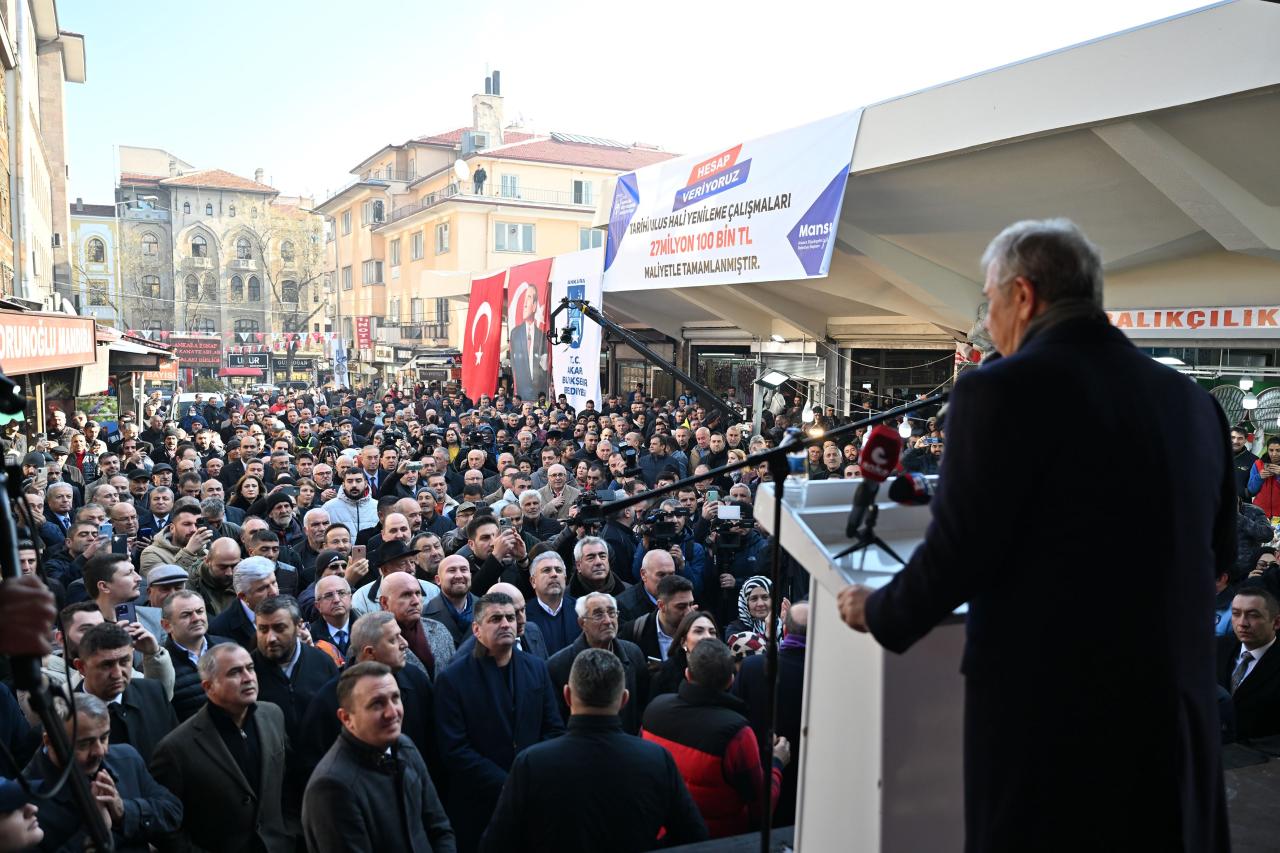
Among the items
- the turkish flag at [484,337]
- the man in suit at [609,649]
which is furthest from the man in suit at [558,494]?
the turkish flag at [484,337]

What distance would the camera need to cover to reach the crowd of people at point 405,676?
3.24m

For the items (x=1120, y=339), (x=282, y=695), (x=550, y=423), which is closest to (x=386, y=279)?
(x=550, y=423)

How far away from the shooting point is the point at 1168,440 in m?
1.62

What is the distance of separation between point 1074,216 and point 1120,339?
30.2 ft

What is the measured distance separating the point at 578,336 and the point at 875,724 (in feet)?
36.1

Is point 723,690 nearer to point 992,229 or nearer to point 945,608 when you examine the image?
point 945,608

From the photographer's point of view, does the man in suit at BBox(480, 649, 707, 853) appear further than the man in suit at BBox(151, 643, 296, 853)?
No

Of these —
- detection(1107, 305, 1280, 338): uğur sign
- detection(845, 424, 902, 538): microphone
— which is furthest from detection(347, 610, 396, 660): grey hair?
detection(1107, 305, 1280, 338): uğur sign

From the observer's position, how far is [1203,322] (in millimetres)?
9688

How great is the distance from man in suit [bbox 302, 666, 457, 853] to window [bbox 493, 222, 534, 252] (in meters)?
37.7

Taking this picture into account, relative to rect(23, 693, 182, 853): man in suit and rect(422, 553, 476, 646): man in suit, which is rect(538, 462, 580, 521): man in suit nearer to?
rect(422, 553, 476, 646): man in suit

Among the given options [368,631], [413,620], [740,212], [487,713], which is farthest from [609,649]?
[740,212]

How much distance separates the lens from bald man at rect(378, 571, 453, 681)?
5.11 metres

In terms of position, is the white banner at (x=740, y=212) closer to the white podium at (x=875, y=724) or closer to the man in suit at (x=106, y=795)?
the man in suit at (x=106, y=795)
